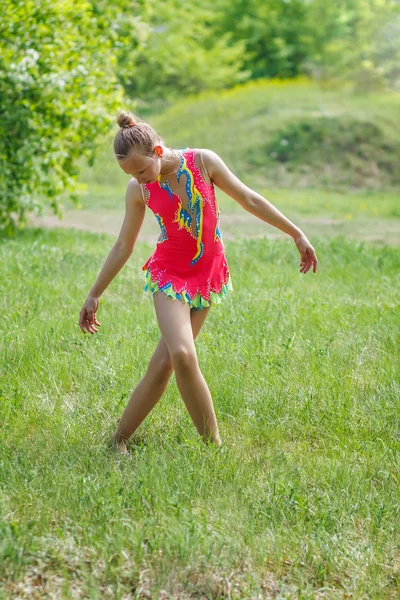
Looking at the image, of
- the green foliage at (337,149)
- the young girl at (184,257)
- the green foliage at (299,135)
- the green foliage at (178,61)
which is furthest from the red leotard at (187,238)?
the green foliage at (178,61)

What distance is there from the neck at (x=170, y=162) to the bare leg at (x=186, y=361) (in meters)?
0.56

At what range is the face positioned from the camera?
334 centimetres

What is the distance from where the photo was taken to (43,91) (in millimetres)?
9383

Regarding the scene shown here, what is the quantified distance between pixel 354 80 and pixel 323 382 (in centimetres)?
2701

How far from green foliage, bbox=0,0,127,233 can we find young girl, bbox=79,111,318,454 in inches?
232

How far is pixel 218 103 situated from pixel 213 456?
2219 centimetres

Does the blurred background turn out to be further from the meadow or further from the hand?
the hand

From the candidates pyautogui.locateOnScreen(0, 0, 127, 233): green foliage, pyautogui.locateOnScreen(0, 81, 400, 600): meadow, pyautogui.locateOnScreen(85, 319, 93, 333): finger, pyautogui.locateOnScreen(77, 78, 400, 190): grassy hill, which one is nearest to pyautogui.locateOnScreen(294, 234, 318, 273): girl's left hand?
pyautogui.locateOnScreen(0, 81, 400, 600): meadow

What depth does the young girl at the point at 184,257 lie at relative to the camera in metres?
3.58

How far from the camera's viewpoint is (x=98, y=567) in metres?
2.70

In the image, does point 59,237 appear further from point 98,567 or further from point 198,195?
point 98,567

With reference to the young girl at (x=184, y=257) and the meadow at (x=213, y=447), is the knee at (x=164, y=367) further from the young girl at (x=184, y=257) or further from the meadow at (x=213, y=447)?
the meadow at (x=213, y=447)

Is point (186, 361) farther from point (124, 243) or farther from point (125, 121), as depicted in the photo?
point (125, 121)

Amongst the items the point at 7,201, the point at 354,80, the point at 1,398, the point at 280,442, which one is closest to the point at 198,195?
the point at 280,442
